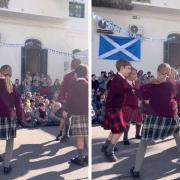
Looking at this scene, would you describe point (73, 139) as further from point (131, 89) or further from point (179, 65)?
point (179, 65)

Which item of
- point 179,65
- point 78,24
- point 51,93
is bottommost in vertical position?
point 51,93

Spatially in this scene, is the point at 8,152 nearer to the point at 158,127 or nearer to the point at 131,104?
the point at 131,104

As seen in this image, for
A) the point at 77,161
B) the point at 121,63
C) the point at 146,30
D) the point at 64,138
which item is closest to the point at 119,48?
the point at 121,63

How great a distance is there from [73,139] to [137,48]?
750 millimetres

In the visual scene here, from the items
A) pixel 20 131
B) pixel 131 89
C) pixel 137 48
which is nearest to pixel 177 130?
pixel 131 89

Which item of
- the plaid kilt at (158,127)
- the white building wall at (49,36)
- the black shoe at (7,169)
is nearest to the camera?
the white building wall at (49,36)

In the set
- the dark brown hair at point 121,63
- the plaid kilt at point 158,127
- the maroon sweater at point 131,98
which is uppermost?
the dark brown hair at point 121,63

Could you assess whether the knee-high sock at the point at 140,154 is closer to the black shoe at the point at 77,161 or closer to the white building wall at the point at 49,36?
the black shoe at the point at 77,161

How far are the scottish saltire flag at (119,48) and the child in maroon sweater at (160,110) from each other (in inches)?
7.8

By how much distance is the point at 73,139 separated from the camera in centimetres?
214

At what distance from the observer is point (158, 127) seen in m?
2.15

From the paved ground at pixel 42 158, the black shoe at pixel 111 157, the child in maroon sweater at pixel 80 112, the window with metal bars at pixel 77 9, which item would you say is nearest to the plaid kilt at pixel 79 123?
the child in maroon sweater at pixel 80 112

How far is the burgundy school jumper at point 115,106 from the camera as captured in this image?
6.75 ft

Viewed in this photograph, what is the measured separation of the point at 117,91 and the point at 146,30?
0.45 m
